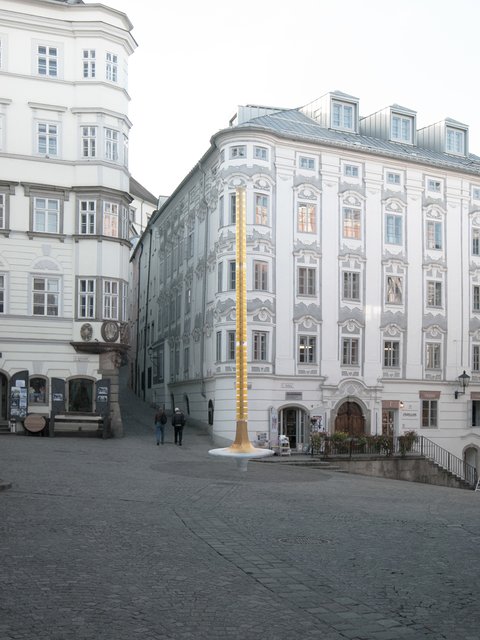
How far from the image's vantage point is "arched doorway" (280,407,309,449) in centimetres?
3738

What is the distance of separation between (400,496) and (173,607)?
12.7 metres

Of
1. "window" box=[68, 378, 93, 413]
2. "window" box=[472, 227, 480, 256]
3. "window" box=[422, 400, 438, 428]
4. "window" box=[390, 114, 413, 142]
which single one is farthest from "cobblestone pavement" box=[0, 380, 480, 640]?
"window" box=[390, 114, 413, 142]

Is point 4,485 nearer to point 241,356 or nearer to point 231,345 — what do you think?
point 241,356

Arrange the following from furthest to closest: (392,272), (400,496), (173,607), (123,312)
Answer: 1. (392,272)
2. (123,312)
3. (400,496)
4. (173,607)

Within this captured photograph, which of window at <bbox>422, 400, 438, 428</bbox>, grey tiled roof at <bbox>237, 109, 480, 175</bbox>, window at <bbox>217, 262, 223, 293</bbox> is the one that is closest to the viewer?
window at <bbox>217, 262, 223, 293</bbox>

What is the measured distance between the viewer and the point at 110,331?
120ft

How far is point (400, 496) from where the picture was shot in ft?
64.3

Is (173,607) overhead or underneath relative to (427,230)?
underneath

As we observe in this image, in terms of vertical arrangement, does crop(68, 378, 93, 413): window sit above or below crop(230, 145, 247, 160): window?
below

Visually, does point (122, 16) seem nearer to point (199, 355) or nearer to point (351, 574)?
point (199, 355)

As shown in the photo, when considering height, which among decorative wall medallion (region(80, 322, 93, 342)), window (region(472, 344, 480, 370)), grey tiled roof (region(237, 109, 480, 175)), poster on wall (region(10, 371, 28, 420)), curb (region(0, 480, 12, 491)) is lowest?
curb (region(0, 480, 12, 491))

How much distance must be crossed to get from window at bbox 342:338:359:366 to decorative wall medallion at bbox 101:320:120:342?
11.3 meters

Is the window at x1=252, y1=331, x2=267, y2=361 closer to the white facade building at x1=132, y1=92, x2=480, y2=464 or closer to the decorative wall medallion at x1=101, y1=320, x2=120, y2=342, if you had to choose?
the white facade building at x1=132, y1=92, x2=480, y2=464

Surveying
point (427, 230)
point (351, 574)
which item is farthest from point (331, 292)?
point (351, 574)
